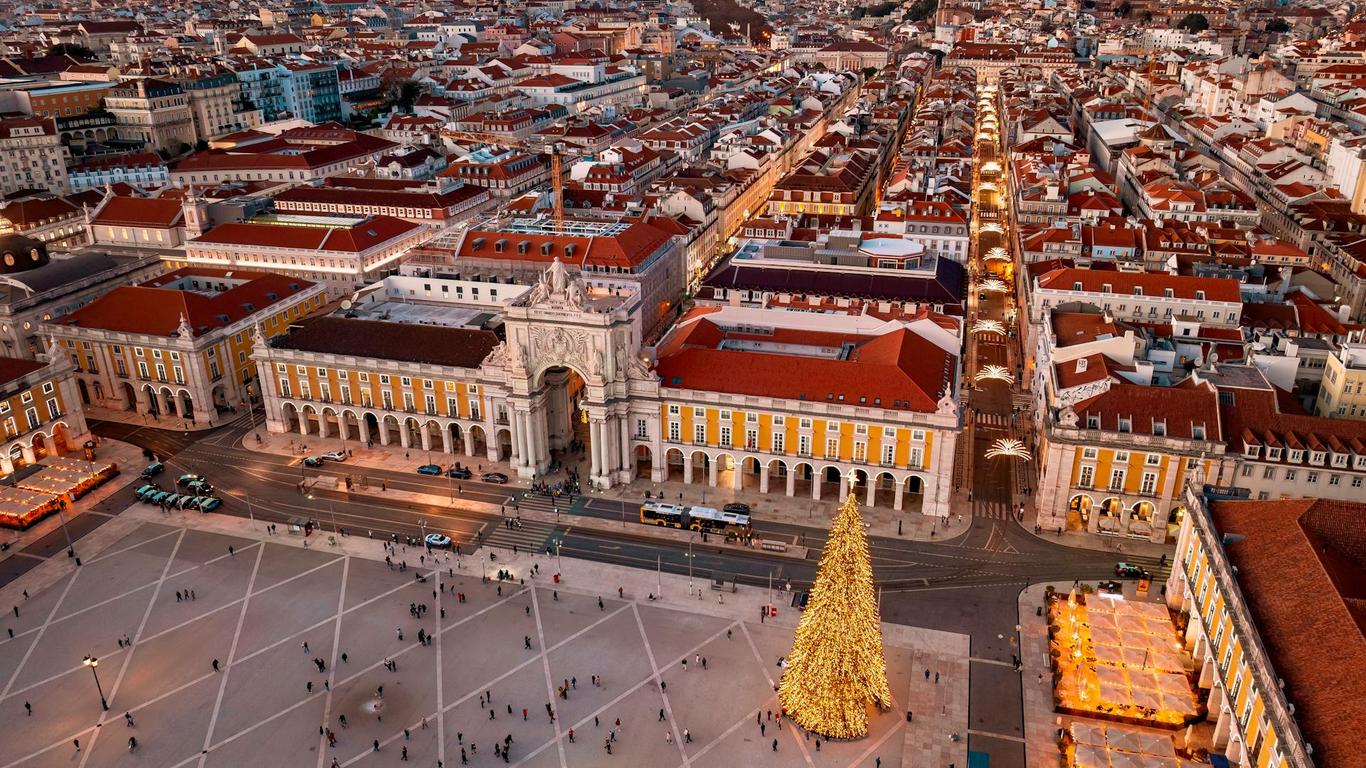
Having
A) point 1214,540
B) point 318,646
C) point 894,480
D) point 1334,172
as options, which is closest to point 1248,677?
point 1214,540

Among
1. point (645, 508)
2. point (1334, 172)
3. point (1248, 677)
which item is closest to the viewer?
point (1248, 677)

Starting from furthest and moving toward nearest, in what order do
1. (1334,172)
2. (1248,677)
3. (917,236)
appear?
(1334,172), (917,236), (1248,677)

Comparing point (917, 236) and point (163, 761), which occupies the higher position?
point (917, 236)

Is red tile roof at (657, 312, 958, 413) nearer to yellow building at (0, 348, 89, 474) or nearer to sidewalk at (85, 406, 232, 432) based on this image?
sidewalk at (85, 406, 232, 432)


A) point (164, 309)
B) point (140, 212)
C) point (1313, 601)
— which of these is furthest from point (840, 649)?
point (140, 212)

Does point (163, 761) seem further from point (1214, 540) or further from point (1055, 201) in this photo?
point (1055, 201)

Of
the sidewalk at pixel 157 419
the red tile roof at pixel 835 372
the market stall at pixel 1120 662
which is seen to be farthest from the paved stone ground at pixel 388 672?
the sidewalk at pixel 157 419

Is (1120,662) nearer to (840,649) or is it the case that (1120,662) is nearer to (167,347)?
(840,649)
